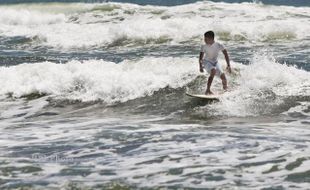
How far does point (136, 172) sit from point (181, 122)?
3632 mm

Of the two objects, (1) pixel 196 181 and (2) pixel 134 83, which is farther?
(2) pixel 134 83

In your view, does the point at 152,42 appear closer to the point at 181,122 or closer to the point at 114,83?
the point at 114,83

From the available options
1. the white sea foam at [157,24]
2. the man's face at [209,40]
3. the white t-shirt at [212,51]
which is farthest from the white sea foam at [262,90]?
the white sea foam at [157,24]

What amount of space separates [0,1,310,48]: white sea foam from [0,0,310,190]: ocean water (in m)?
0.12

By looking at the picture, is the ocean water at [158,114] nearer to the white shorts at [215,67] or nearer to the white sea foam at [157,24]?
the white sea foam at [157,24]

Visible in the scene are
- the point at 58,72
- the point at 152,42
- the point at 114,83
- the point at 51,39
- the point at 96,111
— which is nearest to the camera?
the point at 96,111

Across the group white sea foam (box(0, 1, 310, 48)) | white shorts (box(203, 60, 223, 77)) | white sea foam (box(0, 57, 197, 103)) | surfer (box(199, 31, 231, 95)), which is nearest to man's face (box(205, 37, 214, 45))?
surfer (box(199, 31, 231, 95))

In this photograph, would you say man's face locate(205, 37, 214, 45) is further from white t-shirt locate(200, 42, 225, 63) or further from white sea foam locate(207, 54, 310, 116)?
white sea foam locate(207, 54, 310, 116)

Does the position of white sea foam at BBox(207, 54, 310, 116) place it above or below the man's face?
below

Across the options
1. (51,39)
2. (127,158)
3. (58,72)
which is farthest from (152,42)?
(127,158)

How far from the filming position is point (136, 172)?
7.86 meters

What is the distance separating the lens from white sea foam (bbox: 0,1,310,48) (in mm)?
25406

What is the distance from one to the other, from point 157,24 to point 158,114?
15.7 m

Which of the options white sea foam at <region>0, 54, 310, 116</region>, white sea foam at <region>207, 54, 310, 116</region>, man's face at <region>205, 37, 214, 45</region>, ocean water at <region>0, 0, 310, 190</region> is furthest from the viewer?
man's face at <region>205, 37, 214, 45</region>
